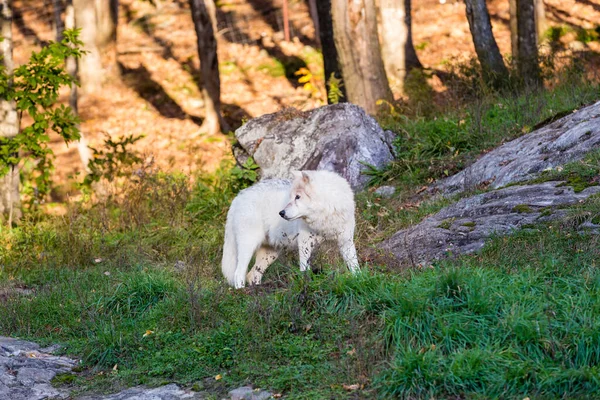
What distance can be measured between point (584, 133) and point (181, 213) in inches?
239

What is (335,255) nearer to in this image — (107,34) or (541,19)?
(541,19)

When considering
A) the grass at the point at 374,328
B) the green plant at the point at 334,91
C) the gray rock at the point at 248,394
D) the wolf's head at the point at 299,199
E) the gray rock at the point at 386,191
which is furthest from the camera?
the green plant at the point at 334,91

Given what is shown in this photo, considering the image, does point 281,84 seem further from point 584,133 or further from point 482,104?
point 584,133

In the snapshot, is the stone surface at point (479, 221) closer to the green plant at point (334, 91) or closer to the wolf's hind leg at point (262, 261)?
the wolf's hind leg at point (262, 261)

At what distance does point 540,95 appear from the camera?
41.4 ft

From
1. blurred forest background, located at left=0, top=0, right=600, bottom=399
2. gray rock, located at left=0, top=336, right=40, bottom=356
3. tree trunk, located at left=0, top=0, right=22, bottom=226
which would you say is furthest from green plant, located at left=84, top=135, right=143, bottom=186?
gray rock, located at left=0, top=336, right=40, bottom=356

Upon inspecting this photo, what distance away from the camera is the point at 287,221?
26.2 feet

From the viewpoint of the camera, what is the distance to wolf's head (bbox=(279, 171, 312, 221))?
23.9 feet

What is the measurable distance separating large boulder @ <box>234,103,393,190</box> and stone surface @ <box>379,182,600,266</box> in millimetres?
3007

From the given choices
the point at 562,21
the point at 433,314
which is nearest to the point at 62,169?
the point at 433,314

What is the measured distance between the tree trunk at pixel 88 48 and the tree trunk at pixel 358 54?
373 inches

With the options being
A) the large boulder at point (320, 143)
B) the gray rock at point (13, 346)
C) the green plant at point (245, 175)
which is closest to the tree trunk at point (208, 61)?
the large boulder at point (320, 143)

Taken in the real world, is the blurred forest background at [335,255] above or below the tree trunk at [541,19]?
below

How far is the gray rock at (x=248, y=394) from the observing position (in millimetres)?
5203
